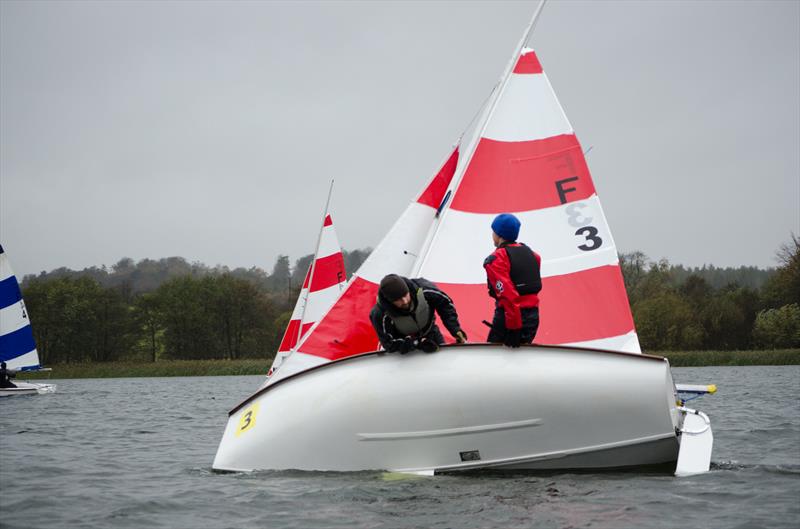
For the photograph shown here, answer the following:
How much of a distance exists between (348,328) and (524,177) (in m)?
2.49

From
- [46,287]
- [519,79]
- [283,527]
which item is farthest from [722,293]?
[283,527]

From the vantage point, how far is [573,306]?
8039mm

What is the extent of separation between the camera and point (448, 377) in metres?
6.09

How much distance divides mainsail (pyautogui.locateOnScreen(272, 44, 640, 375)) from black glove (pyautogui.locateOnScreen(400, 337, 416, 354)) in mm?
1527

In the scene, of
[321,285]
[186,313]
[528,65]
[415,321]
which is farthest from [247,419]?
[186,313]

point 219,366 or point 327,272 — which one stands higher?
point 327,272

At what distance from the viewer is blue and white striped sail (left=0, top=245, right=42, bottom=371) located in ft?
80.9

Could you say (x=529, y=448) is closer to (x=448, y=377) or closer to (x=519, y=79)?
(x=448, y=377)

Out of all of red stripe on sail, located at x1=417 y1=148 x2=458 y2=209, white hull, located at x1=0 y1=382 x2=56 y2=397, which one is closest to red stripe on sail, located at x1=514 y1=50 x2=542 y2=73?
red stripe on sail, located at x1=417 y1=148 x2=458 y2=209

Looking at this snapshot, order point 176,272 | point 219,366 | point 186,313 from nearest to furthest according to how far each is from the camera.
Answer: point 219,366
point 186,313
point 176,272

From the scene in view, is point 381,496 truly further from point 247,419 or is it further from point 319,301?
point 319,301

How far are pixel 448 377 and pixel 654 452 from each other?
179 cm

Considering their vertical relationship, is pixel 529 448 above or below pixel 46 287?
below

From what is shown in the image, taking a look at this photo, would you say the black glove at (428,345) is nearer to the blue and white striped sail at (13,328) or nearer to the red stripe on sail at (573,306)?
the red stripe on sail at (573,306)
